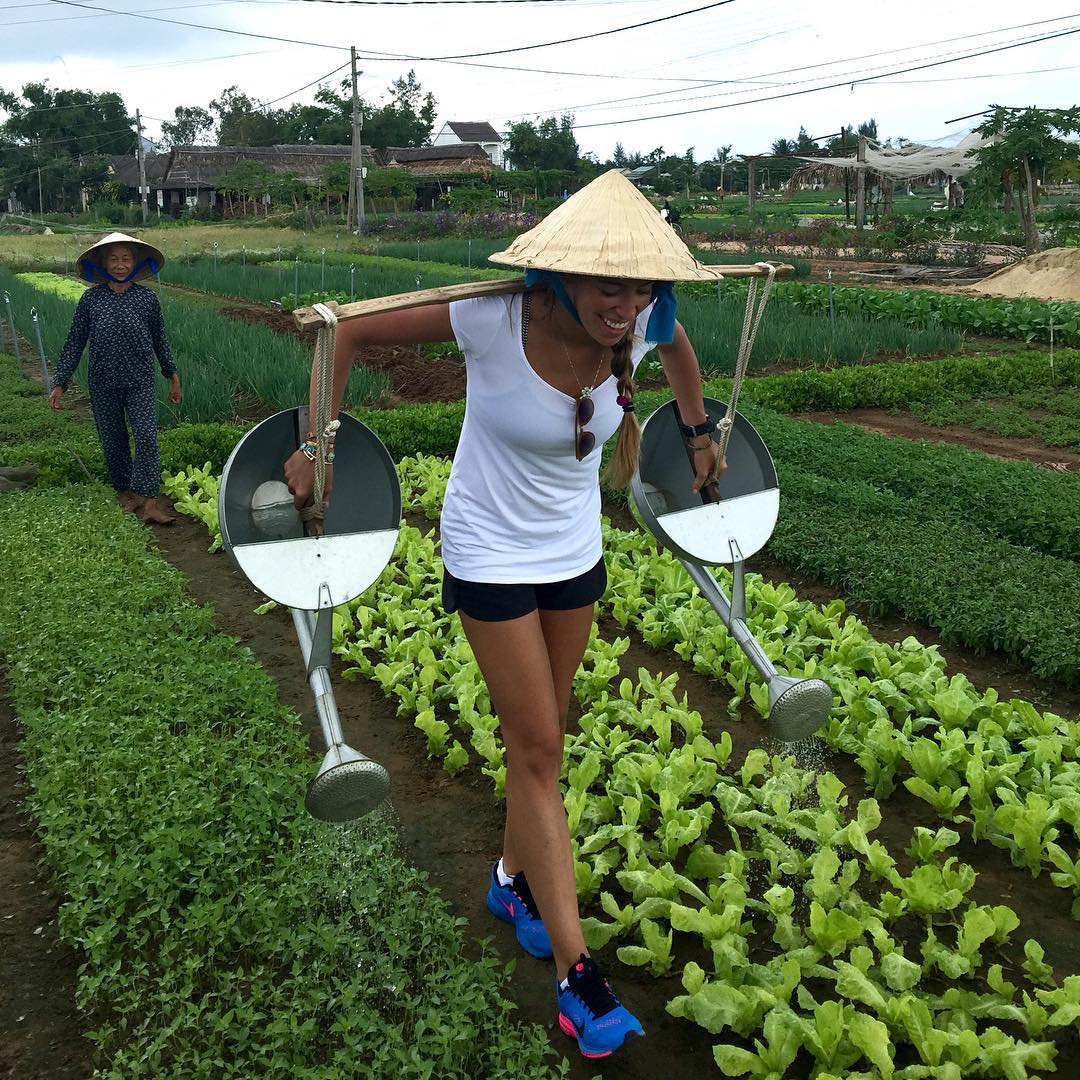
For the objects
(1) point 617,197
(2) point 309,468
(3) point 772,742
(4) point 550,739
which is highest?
(1) point 617,197

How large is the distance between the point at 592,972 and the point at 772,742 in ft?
5.71

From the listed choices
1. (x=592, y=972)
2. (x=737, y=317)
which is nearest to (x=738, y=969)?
(x=592, y=972)

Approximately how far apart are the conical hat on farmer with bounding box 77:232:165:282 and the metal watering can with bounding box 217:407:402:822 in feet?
14.3

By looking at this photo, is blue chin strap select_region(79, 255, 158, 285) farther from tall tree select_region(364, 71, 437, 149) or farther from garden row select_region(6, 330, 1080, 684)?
tall tree select_region(364, 71, 437, 149)

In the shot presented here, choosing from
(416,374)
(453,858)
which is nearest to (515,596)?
(453,858)

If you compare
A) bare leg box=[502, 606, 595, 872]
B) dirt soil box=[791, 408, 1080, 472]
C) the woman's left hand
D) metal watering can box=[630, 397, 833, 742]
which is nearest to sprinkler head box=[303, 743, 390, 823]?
bare leg box=[502, 606, 595, 872]

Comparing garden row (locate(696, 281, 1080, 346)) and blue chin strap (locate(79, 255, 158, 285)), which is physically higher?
blue chin strap (locate(79, 255, 158, 285))

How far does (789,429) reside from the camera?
809 centimetres

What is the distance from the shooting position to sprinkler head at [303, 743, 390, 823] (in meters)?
2.33

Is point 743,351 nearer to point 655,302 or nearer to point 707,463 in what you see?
point 707,463

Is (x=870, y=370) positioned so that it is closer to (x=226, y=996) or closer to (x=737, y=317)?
(x=737, y=317)

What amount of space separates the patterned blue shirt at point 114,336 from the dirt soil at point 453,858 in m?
1.67

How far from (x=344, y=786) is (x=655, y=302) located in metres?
1.19

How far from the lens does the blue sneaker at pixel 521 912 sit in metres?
2.77
